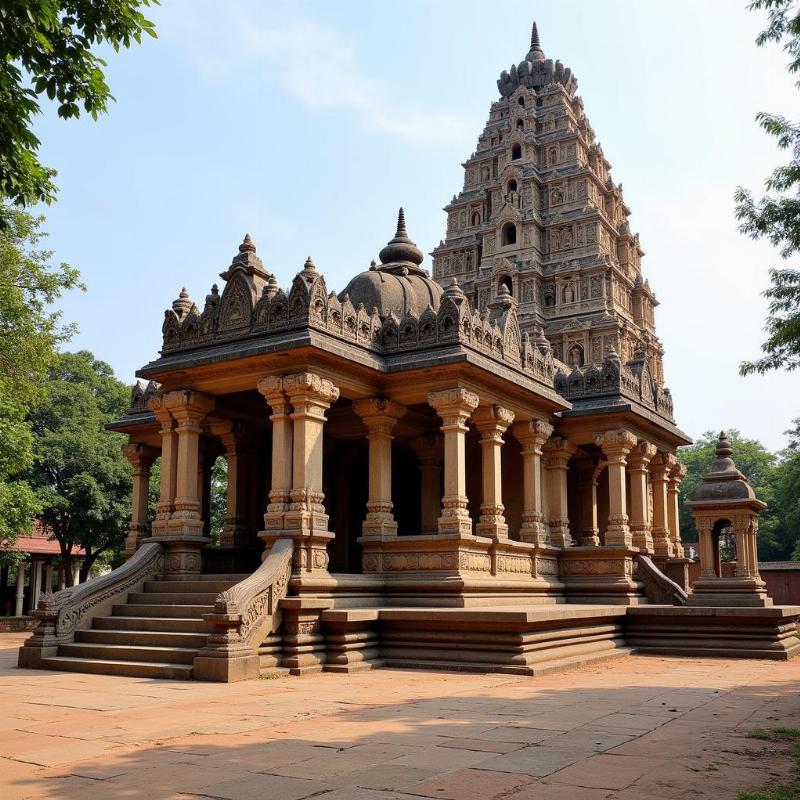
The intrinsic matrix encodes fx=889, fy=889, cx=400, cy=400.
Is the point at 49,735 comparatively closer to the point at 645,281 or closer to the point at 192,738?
the point at 192,738

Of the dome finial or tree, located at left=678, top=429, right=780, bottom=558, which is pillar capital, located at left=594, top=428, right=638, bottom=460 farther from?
tree, located at left=678, top=429, right=780, bottom=558

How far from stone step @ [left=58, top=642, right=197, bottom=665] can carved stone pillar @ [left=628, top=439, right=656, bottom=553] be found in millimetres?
12203

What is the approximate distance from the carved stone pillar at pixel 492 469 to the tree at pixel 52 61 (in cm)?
979

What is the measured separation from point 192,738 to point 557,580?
1286 centimetres

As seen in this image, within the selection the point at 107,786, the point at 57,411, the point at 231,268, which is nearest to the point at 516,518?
the point at 231,268

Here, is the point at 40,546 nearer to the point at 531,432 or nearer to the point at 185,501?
the point at 185,501

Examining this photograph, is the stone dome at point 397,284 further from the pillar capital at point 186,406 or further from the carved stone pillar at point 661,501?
the carved stone pillar at point 661,501

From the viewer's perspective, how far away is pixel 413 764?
621 centimetres

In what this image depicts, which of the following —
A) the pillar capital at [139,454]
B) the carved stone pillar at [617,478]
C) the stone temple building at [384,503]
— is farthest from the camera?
the pillar capital at [139,454]

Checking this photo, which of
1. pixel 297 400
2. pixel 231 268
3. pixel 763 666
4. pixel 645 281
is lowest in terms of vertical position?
pixel 763 666

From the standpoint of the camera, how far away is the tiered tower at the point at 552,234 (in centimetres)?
3894

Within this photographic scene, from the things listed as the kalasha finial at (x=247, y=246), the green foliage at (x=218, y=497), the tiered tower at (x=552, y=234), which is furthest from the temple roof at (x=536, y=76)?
the kalasha finial at (x=247, y=246)

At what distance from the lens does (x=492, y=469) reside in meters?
16.6

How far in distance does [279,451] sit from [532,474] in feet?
21.2
